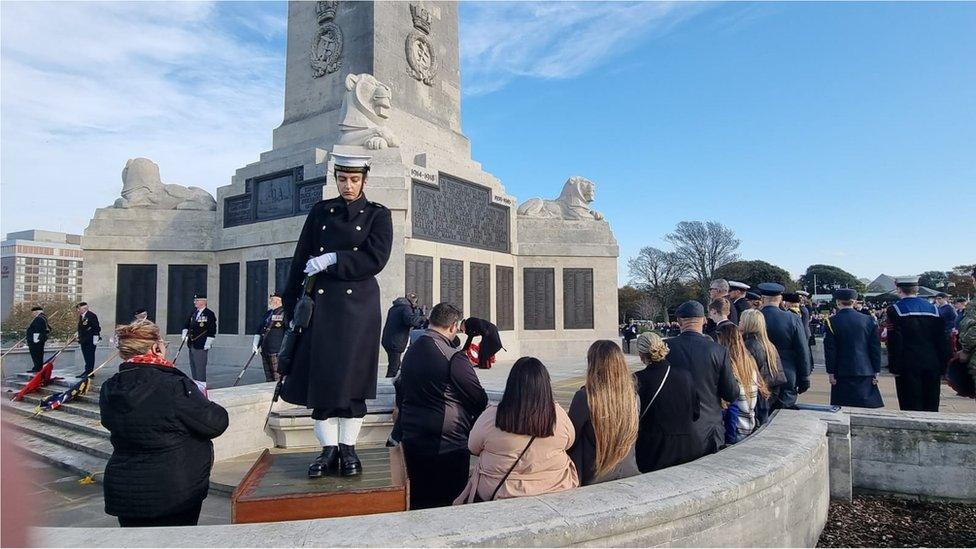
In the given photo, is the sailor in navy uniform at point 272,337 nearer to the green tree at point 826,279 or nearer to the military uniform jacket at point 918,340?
the military uniform jacket at point 918,340

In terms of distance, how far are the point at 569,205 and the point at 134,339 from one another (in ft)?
51.3

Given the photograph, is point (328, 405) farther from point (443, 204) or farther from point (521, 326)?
point (521, 326)

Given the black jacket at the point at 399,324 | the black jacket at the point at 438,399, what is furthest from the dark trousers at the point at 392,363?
the black jacket at the point at 438,399

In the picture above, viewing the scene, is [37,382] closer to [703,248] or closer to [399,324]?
[399,324]

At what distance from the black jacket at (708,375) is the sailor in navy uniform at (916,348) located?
3210 mm

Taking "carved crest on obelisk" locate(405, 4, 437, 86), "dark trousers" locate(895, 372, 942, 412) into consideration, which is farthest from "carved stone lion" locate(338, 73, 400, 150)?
"dark trousers" locate(895, 372, 942, 412)

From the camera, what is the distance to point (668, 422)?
4059mm

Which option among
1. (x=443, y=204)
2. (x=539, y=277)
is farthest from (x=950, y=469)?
(x=539, y=277)

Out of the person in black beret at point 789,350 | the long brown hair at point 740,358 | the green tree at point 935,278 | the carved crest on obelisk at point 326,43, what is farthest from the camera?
the green tree at point 935,278

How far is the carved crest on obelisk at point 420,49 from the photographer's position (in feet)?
52.0

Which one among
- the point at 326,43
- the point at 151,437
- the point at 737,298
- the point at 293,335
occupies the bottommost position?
the point at 151,437

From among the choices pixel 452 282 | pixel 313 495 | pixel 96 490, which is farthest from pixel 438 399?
pixel 452 282

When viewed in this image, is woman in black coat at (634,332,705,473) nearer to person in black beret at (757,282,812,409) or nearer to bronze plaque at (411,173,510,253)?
person in black beret at (757,282,812,409)

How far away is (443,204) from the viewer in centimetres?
1438
